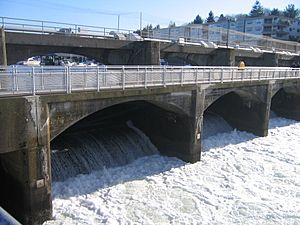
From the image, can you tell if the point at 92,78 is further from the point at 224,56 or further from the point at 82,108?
the point at 224,56

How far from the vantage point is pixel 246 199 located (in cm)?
1461

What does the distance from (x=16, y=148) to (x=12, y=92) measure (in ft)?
6.78

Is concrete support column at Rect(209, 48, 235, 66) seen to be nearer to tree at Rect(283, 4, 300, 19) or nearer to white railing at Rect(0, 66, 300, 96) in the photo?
white railing at Rect(0, 66, 300, 96)

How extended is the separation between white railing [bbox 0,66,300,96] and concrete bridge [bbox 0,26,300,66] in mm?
6954

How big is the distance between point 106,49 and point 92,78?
1298 centimetres

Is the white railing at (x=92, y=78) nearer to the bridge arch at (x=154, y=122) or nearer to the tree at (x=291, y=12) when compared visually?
the bridge arch at (x=154, y=122)

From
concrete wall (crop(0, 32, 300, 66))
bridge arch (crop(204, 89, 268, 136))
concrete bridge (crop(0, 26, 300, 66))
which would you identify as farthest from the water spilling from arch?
bridge arch (crop(204, 89, 268, 136))

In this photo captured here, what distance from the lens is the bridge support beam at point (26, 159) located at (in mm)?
10664

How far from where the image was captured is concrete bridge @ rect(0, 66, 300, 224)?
36.6 feet

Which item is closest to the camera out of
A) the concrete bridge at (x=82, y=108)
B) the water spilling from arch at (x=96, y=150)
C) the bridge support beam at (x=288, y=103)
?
the concrete bridge at (x=82, y=108)

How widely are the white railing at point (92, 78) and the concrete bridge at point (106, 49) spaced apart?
695cm

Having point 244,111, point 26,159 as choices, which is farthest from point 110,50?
point 26,159

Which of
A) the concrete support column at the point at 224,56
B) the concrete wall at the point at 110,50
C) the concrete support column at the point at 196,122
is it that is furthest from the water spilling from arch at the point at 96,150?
the concrete support column at the point at 224,56

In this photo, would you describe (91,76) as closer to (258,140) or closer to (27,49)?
(27,49)
